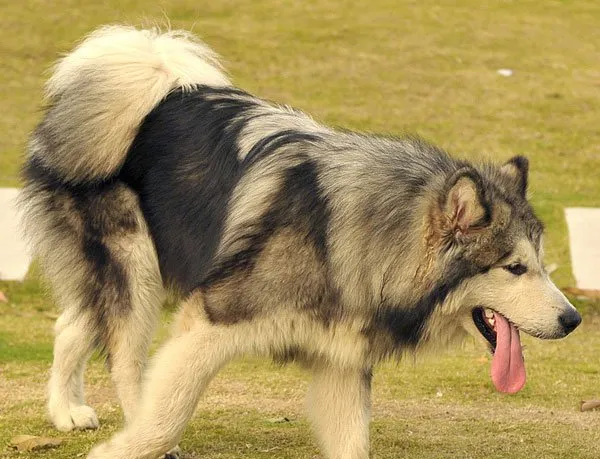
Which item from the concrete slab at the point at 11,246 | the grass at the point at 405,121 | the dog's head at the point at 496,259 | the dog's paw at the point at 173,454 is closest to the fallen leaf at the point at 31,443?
the grass at the point at 405,121

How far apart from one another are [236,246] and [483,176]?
1285 mm

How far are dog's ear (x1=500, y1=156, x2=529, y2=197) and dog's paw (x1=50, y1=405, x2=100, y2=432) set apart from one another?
119 inches

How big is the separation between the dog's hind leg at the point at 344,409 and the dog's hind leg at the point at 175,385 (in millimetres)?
731

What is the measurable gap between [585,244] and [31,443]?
8.13m

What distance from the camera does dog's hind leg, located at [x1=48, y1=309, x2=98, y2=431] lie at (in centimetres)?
751

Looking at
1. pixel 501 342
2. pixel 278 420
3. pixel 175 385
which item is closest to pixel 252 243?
pixel 175 385

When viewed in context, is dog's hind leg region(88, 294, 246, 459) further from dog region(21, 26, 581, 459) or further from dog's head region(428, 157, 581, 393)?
dog's head region(428, 157, 581, 393)

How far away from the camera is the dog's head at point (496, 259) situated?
5.82 metres

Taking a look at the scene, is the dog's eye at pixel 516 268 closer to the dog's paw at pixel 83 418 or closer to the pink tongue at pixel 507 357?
the pink tongue at pixel 507 357

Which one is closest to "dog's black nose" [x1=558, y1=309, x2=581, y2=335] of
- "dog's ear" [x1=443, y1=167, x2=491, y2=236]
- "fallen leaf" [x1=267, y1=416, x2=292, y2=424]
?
"dog's ear" [x1=443, y1=167, x2=491, y2=236]

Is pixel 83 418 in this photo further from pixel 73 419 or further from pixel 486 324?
pixel 486 324

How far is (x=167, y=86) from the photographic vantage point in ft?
23.9

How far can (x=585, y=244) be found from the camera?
44.3 ft

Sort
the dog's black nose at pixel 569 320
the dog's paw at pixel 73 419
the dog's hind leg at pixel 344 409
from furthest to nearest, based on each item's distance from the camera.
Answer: the dog's paw at pixel 73 419 → the dog's hind leg at pixel 344 409 → the dog's black nose at pixel 569 320
